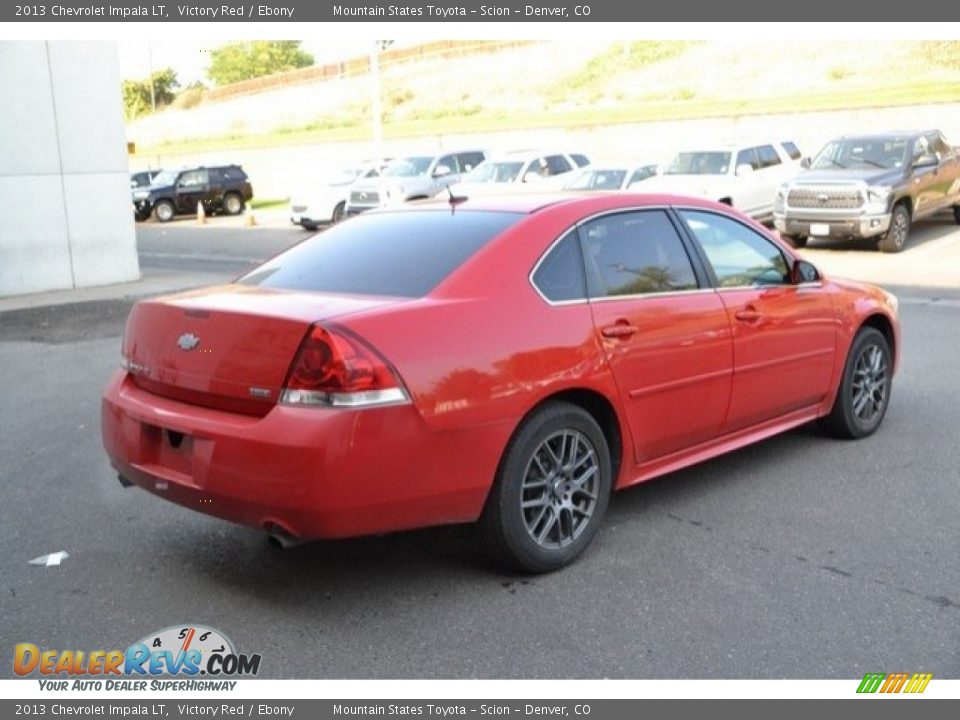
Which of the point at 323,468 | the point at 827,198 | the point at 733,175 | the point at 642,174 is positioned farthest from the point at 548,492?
the point at 642,174

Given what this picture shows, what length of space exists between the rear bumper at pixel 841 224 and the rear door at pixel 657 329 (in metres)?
12.5

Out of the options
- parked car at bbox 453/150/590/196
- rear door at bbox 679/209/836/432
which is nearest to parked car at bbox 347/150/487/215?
parked car at bbox 453/150/590/196

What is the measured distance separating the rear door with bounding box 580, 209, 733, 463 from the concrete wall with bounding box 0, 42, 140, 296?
12097mm

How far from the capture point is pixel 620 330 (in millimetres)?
4613

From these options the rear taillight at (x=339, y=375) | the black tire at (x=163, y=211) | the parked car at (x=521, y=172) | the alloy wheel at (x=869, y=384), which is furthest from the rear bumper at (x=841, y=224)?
the black tire at (x=163, y=211)

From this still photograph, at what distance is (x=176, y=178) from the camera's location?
34.6m

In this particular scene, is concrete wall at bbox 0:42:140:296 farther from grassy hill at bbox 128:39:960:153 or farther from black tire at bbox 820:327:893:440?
grassy hill at bbox 128:39:960:153

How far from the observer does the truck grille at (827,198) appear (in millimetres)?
16562

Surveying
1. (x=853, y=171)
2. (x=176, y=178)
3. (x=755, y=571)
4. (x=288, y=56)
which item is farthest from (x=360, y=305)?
(x=288, y=56)

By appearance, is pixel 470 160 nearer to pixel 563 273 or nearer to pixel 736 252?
pixel 736 252

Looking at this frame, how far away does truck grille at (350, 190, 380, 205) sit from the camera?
82.3ft

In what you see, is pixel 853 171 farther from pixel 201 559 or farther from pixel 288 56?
pixel 288 56

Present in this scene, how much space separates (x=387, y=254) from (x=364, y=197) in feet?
69.6

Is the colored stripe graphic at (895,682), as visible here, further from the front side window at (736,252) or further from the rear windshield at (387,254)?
the front side window at (736,252)
